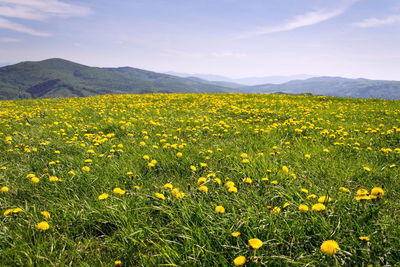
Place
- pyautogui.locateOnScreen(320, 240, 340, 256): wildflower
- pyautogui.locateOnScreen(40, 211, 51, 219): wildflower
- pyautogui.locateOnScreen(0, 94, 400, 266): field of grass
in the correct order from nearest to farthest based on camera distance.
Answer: pyautogui.locateOnScreen(320, 240, 340, 256): wildflower < pyautogui.locateOnScreen(0, 94, 400, 266): field of grass < pyautogui.locateOnScreen(40, 211, 51, 219): wildflower

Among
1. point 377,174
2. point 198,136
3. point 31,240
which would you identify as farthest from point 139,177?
point 377,174

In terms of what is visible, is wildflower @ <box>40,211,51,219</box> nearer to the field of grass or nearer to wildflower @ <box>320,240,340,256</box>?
the field of grass

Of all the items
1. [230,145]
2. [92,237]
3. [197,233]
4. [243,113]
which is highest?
[243,113]

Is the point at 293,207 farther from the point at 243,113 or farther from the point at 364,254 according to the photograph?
the point at 243,113

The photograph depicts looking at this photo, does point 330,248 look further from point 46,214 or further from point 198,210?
point 46,214

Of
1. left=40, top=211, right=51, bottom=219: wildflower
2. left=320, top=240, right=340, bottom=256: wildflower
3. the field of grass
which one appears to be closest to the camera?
left=320, top=240, right=340, bottom=256: wildflower

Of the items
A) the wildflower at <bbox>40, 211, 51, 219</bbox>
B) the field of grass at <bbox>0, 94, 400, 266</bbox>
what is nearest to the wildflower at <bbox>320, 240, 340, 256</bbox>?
the field of grass at <bbox>0, 94, 400, 266</bbox>

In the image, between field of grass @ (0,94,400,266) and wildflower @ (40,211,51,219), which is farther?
wildflower @ (40,211,51,219)

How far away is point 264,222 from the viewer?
2.29 m

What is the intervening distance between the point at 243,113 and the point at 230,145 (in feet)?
16.0

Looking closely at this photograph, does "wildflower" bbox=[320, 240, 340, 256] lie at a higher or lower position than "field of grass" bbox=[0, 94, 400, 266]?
higher

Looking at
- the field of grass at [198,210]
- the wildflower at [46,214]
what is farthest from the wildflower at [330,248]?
the wildflower at [46,214]

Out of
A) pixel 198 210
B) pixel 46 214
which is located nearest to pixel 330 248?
pixel 198 210

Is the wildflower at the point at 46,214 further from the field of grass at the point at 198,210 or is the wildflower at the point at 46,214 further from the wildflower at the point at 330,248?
the wildflower at the point at 330,248
